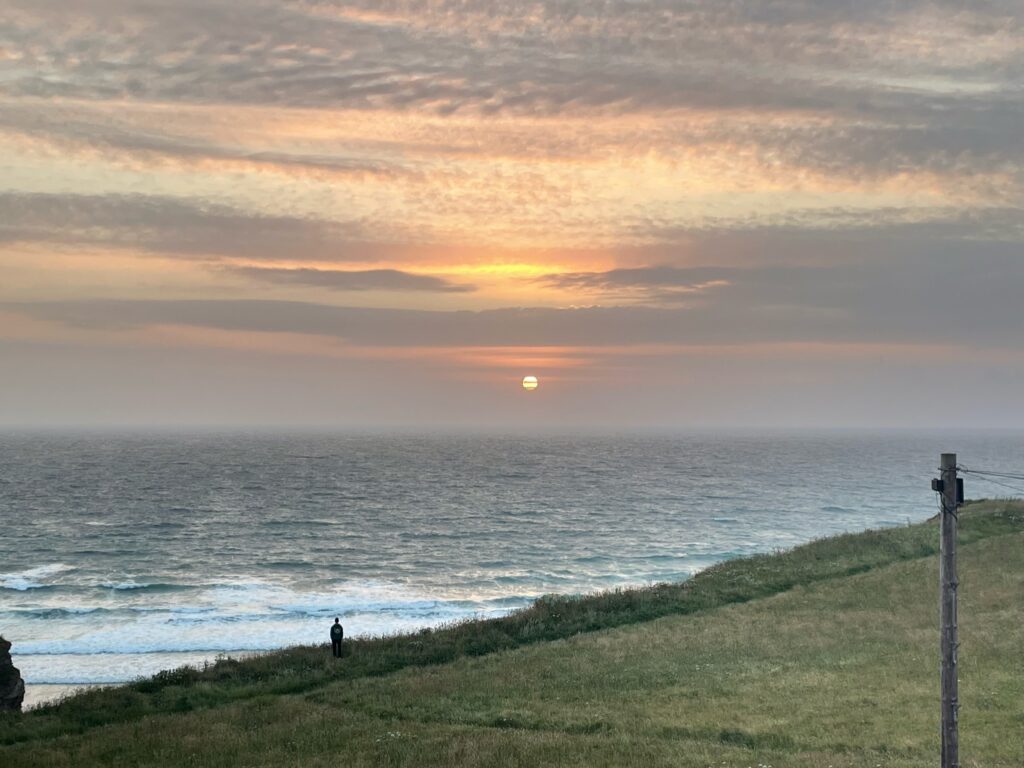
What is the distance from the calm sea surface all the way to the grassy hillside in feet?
40.7

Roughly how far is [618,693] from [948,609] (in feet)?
43.7

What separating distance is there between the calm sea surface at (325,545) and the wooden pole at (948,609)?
34487 millimetres

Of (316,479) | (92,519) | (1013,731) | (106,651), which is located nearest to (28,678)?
(106,651)

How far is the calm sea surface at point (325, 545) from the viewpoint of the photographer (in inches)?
1841

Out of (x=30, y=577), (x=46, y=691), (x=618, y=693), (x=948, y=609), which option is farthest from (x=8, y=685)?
(x=30, y=577)

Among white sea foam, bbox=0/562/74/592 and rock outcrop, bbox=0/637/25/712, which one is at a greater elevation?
white sea foam, bbox=0/562/74/592

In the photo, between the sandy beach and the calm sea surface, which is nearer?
the sandy beach

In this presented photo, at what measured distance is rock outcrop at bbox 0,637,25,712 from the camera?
1097 inches

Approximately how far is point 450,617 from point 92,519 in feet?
204

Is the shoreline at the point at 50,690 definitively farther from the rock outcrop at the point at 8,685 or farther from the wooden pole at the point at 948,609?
the wooden pole at the point at 948,609

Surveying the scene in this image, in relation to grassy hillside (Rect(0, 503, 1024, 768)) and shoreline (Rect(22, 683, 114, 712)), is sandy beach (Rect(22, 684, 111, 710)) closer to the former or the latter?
shoreline (Rect(22, 683, 114, 712))

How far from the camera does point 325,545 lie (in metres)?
78.0

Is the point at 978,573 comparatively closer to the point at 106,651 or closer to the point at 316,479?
the point at 106,651

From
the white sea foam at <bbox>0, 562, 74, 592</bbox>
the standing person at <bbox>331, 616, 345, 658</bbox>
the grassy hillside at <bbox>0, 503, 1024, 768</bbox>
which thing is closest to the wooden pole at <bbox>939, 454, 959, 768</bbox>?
the grassy hillside at <bbox>0, 503, 1024, 768</bbox>
